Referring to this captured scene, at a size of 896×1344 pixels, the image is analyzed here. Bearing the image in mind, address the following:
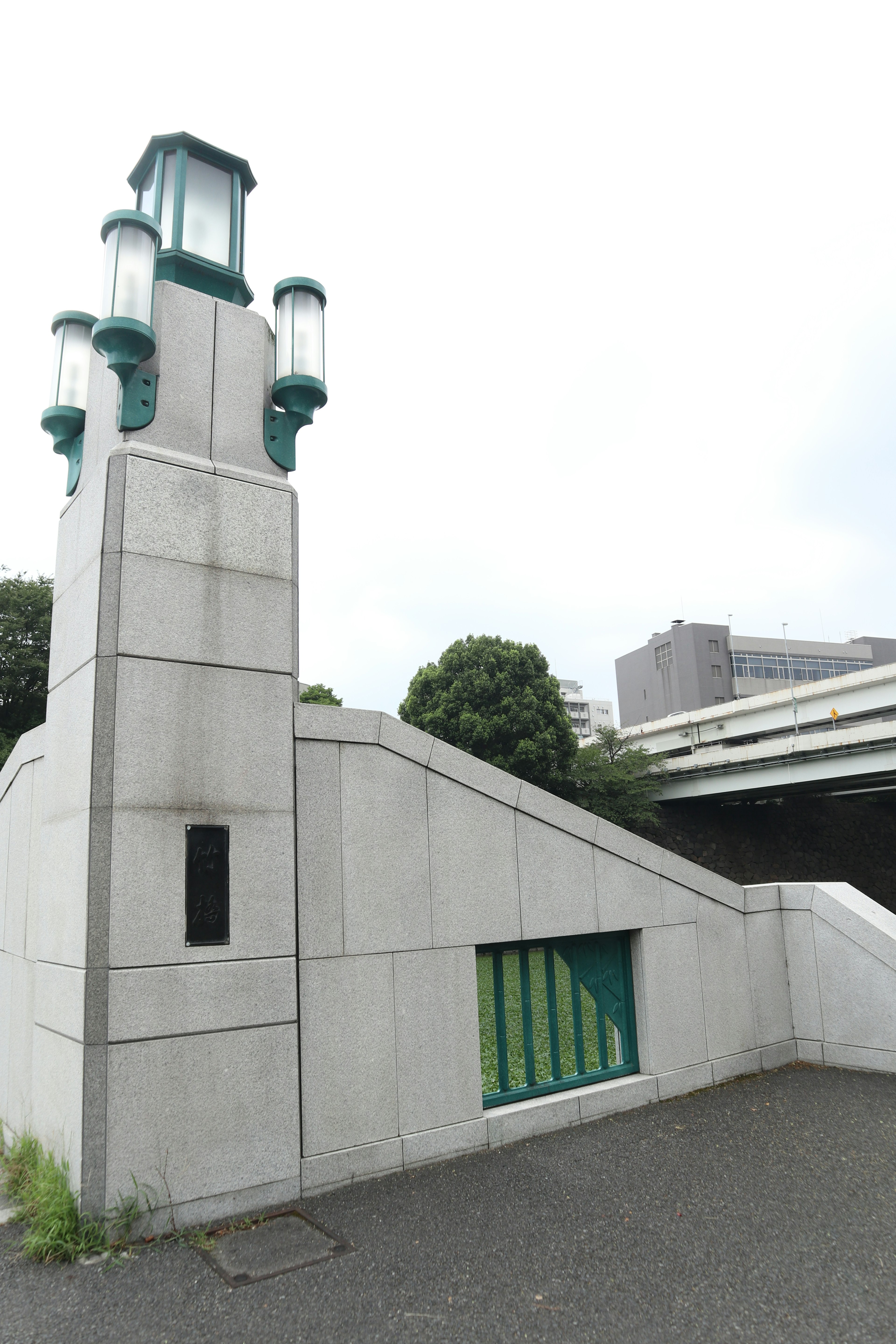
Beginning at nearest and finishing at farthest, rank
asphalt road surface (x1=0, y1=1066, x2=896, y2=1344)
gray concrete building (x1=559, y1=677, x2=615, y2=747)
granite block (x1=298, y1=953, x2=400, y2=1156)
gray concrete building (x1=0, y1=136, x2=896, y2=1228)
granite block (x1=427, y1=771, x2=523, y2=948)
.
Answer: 1. asphalt road surface (x1=0, y1=1066, x2=896, y2=1344)
2. gray concrete building (x1=0, y1=136, x2=896, y2=1228)
3. granite block (x1=298, y1=953, x2=400, y2=1156)
4. granite block (x1=427, y1=771, x2=523, y2=948)
5. gray concrete building (x1=559, y1=677, x2=615, y2=747)

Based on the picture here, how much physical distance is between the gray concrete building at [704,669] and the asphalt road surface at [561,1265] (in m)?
67.5

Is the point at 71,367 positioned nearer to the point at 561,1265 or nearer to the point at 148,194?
the point at 148,194

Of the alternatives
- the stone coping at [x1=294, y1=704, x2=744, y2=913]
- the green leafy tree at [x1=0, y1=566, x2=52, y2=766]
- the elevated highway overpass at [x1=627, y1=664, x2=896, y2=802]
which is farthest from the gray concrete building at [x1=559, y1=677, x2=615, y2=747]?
the stone coping at [x1=294, y1=704, x2=744, y2=913]

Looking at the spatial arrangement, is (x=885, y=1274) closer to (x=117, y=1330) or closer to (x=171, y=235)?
(x=117, y=1330)

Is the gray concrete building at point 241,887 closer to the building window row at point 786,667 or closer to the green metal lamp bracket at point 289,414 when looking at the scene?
the green metal lamp bracket at point 289,414

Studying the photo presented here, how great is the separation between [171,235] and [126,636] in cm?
325

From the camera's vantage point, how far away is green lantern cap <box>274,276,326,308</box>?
20.6 feet

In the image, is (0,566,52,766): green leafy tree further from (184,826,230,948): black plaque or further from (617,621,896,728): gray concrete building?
(617,621,896,728): gray concrete building

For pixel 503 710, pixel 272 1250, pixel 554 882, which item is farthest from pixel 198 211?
pixel 503 710

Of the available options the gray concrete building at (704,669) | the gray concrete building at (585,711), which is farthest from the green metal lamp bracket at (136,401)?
the gray concrete building at (585,711)

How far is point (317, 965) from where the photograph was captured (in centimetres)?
540

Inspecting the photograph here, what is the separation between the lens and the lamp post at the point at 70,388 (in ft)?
20.7

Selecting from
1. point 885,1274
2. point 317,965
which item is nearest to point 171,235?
point 317,965

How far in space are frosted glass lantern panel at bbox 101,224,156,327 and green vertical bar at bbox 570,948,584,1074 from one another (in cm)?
A: 590
